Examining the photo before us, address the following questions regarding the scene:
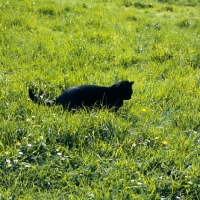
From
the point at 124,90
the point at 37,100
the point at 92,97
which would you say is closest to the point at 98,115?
the point at 92,97

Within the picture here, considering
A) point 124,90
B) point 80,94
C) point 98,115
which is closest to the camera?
point 98,115

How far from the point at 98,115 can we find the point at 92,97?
391 millimetres

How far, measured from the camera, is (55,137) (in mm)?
3953

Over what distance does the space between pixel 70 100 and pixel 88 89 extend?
299 mm

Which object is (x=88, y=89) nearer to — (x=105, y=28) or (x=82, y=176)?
(x=82, y=176)

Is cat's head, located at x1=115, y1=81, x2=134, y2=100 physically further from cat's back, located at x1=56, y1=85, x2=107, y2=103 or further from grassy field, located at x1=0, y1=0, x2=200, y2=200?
cat's back, located at x1=56, y1=85, x2=107, y2=103

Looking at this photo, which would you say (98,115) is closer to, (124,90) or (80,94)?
(80,94)

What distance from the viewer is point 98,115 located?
14.3 feet

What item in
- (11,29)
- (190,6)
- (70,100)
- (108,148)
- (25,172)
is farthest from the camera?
(190,6)

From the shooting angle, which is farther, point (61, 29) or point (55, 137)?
point (61, 29)

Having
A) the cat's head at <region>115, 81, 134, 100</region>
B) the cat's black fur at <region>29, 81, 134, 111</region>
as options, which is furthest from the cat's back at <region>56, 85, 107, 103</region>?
the cat's head at <region>115, 81, 134, 100</region>

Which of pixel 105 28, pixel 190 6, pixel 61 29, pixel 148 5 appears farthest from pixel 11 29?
pixel 190 6

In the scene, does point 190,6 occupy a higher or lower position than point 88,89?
higher

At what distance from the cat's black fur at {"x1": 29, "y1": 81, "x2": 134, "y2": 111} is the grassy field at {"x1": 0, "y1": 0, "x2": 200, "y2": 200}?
0.13 meters
